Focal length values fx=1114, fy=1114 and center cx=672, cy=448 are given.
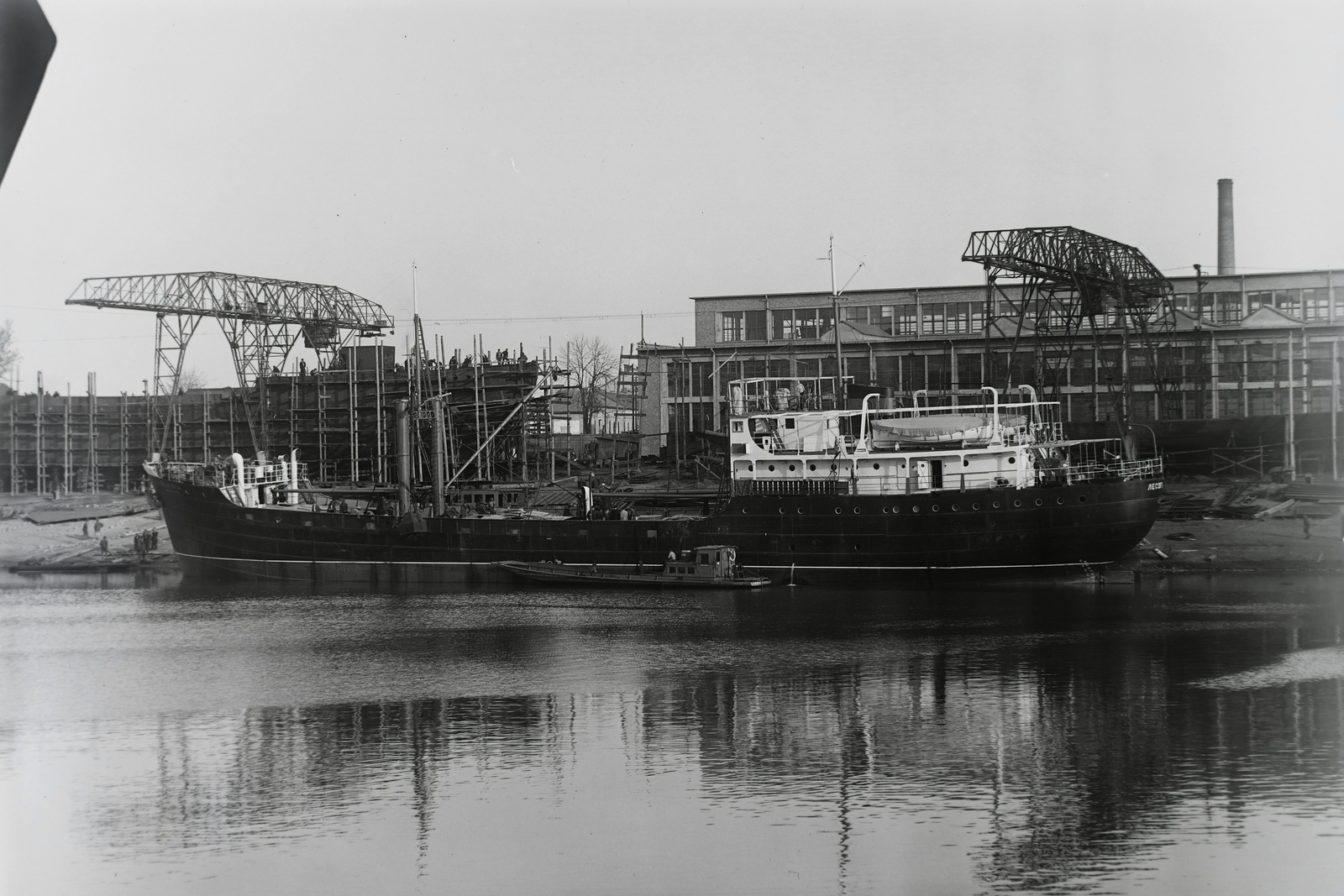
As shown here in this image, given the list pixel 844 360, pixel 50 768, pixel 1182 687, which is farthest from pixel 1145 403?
pixel 50 768

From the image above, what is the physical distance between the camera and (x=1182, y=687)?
2231 centimetres

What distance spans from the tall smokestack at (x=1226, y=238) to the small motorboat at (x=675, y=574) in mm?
35166

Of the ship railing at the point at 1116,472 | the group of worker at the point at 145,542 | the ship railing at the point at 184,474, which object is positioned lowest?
the group of worker at the point at 145,542

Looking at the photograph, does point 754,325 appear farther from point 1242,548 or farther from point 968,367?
point 1242,548

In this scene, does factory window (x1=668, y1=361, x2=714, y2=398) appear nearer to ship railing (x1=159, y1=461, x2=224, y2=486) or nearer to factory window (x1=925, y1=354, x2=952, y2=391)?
factory window (x1=925, y1=354, x2=952, y2=391)

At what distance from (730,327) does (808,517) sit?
25397 mm

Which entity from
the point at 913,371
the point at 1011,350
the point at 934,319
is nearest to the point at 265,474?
the point at 913,371

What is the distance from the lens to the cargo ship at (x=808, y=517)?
39.2m

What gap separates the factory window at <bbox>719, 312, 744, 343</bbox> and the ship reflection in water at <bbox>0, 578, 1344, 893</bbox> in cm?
3358

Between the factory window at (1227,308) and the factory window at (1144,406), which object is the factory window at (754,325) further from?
the factory window at (1227,308)

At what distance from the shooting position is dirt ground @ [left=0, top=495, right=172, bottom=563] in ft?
162

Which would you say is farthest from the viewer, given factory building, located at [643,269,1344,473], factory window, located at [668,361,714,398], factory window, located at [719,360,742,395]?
factory window, located at [668,361,714,398]

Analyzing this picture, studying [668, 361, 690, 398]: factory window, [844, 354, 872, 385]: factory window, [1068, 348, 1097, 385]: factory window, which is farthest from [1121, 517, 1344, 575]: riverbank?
[668, 361, 690, 398]: factory window

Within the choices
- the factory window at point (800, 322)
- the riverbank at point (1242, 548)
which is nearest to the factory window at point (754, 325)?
the factory window at point (800, 322)
